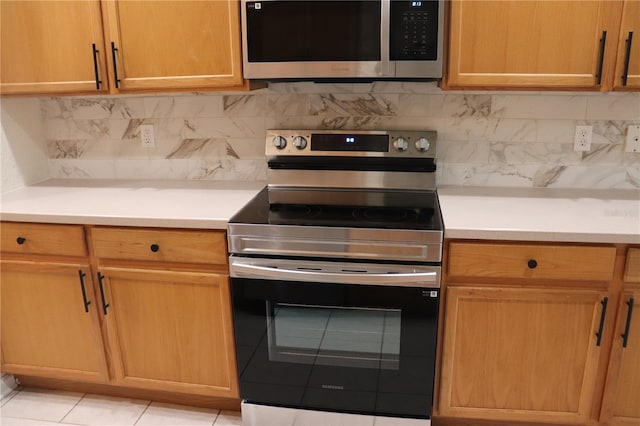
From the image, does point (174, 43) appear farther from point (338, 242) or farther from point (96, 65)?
point (338, 242)

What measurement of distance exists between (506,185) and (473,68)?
23.2 inches

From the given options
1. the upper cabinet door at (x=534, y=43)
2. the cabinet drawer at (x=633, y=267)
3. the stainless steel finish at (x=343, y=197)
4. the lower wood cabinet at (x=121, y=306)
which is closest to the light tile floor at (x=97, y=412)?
the lower wood cabinet at (x=121, y=306)

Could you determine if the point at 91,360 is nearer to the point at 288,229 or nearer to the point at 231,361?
the point at 231,361

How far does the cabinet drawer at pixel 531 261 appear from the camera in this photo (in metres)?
1.56

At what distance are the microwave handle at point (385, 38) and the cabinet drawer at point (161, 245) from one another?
801 millimetres

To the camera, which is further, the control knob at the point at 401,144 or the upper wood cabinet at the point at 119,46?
the control knob at the point at 401,144

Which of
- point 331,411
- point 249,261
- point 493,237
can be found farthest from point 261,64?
point 331,411

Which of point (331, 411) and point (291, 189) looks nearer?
point (331, 411)

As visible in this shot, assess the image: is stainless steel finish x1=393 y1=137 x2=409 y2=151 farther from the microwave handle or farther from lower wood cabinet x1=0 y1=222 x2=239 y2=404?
lower wood cabinet x1=0 y1=222 x2=239 y2=404

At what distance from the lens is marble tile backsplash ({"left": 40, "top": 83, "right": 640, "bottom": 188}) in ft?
6.57

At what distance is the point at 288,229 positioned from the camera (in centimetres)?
165

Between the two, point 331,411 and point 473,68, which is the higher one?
point 473,68

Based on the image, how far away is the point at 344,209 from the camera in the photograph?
1.84 m

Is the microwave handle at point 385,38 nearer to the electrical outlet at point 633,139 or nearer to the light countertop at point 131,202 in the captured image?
the light countertop at point 131,202
